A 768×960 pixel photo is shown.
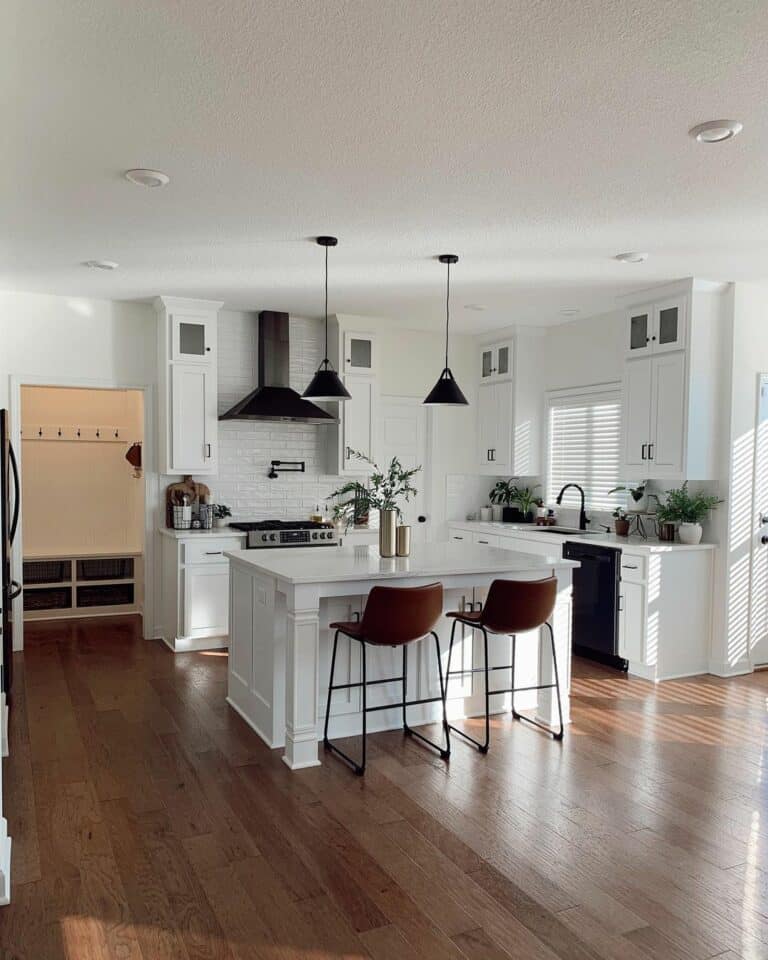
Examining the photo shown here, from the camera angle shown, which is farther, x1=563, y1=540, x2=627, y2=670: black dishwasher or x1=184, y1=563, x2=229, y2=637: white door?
x1=184, y1=563, x2=229, y2=637: white door

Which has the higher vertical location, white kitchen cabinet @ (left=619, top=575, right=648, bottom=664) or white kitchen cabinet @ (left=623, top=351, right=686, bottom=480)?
white kitchen cabinet @ (left=623, top=351, right=686, bottom=480)

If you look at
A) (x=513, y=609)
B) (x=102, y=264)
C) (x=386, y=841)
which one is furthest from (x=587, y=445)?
(x=386, y=841)

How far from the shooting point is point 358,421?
6922mm

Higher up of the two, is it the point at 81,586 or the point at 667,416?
the point at 667,416

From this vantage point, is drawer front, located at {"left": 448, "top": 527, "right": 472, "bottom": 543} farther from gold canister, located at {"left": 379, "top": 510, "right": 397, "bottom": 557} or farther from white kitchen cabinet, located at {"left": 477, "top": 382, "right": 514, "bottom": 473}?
gold canister, located at {"left": 379, "top": 510, "right": 397, "bottom": 557}

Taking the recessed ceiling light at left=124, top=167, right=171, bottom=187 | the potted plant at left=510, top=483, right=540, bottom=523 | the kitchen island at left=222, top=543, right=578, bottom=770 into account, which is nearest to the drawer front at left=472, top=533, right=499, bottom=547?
the potted plant at left=510, top=483, right=540, bottom=523

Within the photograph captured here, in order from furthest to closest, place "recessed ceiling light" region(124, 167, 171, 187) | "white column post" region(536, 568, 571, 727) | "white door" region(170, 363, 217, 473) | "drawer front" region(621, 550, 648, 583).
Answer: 1. "white door" region(170, 363, 217, 473)
2. "drawer front" region(621, 550, 648, 583)
3. "white column post" region(536, 568, 571, 727)
4. "recessed ceiling light" region(124, 167, 171, 187)

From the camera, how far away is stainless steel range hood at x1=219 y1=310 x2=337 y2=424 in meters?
6.24

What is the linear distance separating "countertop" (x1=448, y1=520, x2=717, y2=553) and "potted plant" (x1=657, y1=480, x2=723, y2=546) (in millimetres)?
80

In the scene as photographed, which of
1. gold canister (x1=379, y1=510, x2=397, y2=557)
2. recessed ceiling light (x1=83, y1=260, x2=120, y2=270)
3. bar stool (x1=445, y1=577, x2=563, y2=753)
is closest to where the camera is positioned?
bar stool (x1=445, y1=577, x2=563, y2=753)

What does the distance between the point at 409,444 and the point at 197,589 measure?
103 inches

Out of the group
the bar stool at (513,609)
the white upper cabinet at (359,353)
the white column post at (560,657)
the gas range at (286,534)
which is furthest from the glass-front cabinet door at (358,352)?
the bar stool at (513,609)

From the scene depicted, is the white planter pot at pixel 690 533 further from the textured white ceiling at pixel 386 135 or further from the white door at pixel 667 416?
the textured white ceiling at pixel 386 135

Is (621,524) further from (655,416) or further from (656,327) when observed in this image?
(656,327)
